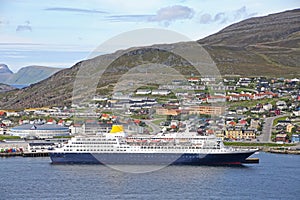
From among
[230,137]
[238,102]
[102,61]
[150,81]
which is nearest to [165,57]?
[102,61]

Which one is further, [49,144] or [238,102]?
[238,102]

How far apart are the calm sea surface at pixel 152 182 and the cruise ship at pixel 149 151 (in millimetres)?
951

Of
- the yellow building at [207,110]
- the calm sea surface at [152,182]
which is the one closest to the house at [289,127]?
the yellow building at [207,110]

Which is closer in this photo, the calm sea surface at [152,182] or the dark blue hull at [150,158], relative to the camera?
the calm sea surface at [152,182]

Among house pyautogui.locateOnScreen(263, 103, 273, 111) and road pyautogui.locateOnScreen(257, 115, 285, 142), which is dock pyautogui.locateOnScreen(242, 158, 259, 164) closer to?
road pyautogui.locateOnScreen(257, 115, 285, 142)

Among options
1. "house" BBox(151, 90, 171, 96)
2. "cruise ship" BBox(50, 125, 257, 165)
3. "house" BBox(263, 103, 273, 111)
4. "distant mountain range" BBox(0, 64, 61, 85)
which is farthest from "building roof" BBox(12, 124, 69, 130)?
"distant mountain range" BBox(0, 64, 61, 85)

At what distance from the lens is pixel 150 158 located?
1091 inches

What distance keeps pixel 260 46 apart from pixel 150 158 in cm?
5109

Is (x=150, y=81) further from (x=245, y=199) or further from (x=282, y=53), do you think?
(x=245, y=199)

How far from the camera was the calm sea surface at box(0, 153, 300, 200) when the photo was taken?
19719 millimetres

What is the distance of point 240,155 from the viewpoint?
90.3 ft

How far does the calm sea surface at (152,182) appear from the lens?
19.7 m

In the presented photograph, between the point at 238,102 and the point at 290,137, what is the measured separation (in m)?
10.5

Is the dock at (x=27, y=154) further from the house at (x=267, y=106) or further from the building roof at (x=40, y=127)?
the house at (x=267, y=106)
